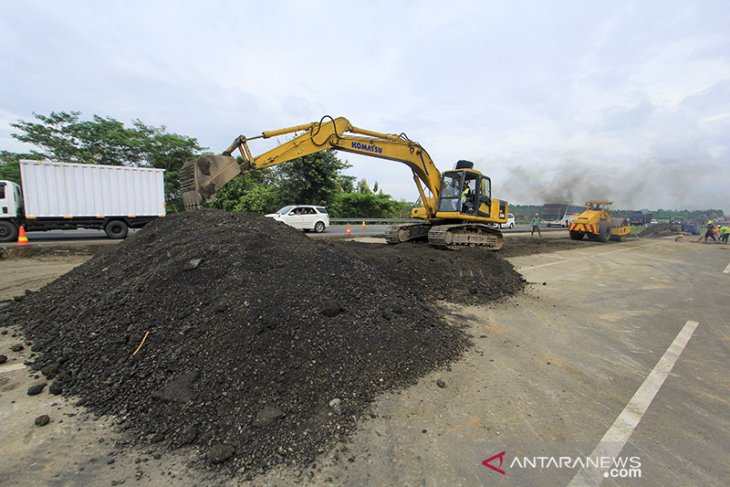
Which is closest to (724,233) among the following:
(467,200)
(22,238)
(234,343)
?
(467,200)

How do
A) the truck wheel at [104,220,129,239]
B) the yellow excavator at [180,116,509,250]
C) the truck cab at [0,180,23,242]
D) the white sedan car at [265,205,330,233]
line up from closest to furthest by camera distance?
the yellow excavator at [180,116,509,250]
the truck cab at [0,180,23,242]
the truck wheel at [104,220,129,239]
the white sedan car at [265,205,330,233]

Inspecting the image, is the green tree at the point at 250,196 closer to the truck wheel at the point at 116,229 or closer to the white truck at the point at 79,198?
the white truck at the point at 79,198

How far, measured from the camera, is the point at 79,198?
1313cm

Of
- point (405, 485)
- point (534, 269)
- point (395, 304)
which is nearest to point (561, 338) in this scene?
point (395, 304)

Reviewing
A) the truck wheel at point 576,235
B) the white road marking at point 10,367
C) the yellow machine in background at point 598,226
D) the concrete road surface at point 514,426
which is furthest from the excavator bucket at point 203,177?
the truck wheel at point 576,235

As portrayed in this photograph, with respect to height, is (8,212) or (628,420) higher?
(8,212)

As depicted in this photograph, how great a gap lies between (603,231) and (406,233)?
15935 millimetres

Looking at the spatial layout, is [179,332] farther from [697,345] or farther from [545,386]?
[697,345]

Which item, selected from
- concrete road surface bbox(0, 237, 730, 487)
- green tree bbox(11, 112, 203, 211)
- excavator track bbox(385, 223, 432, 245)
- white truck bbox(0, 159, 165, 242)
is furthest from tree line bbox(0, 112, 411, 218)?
concrete road surface bbox(0, 237, 730, 487)

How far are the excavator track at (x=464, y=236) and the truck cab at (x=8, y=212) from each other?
592 inches

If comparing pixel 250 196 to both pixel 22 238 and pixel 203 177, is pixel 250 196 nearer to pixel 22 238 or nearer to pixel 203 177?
pixel 22 238

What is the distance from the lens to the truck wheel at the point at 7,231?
1216cm

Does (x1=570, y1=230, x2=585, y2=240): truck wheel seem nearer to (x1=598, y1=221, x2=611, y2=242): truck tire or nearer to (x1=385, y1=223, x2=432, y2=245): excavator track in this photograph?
(x1=598, y1=221, x2=611, y2=242): truck tire

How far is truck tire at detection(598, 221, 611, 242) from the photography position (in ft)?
64.6
